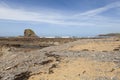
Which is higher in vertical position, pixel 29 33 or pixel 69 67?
pixel 29 33

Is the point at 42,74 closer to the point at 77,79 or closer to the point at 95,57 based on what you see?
the point at 77,79

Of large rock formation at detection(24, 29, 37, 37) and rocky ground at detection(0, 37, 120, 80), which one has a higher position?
large rock formation at detection(24, 29, 37, 37)

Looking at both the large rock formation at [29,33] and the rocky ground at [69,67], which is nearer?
the rocky ground at [69,67]

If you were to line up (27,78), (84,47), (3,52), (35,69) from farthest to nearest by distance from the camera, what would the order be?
(3,52) < (84,47) < (35,69) < (27,78)

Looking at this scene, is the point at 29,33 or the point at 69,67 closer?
the point at 69,67

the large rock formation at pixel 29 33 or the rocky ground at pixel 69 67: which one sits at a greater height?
the large rock formation at pixel 29 33

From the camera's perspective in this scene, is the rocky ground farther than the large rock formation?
No

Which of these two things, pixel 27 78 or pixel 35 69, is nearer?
pixel 27 78

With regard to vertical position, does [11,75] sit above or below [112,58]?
below

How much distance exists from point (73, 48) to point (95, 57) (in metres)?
5.77

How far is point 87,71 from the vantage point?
16.2m

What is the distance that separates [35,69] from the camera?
711 inches

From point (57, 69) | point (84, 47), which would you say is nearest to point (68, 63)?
point (57, 69)

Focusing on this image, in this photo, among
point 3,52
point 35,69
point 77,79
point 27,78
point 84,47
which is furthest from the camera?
point 3,52
